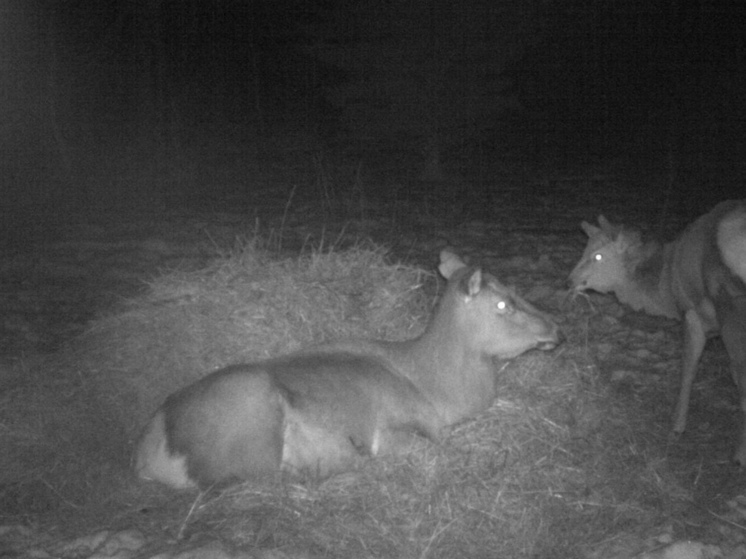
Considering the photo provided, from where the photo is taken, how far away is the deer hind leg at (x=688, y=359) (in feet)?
28.2

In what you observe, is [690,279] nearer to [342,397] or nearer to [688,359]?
[688,359]

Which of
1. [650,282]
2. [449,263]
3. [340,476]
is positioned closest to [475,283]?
[449,263]

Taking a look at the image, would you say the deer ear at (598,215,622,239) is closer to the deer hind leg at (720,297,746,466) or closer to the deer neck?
the deer neck

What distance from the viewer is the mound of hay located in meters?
8.37

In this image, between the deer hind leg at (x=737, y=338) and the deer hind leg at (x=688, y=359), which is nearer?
the deer hind leg at (x=737, y=338)

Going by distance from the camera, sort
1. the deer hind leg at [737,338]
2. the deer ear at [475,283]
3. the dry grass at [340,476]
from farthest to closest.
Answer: the deer hind leg at [737,338] < the deer ear at [475,283] < the dry grass at [340,476]

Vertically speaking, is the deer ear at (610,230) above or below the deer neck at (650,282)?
above

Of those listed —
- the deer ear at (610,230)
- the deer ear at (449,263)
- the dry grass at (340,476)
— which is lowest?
the dry grass at (340,476)

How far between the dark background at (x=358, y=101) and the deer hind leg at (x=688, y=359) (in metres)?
7.70

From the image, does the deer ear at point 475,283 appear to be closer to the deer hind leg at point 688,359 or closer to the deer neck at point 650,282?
the deer hind leg at point 688,359

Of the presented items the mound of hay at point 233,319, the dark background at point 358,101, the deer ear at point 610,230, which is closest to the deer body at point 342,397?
the mound of hay at point 233,319

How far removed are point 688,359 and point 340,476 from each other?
147 inches

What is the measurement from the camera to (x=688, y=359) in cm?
891

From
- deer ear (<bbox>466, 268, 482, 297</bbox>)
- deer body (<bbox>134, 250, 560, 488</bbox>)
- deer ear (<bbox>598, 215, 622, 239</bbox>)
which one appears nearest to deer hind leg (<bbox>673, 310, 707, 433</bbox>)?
deer body (<bbox>134, 250, 560, 488</bbox>)
